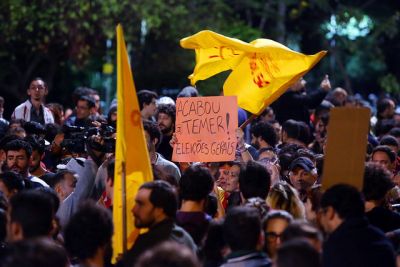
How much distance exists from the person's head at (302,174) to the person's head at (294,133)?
2930 mm

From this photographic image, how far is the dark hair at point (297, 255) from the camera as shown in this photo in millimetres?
5906

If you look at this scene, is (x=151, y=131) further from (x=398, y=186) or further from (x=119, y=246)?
(x=119, y=246)

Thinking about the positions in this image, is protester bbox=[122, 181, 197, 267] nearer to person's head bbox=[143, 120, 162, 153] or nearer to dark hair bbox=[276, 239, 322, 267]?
dark hair bbox=[276, 239, 322, 267]

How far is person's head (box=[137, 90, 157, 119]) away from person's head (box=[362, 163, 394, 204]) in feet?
16.9

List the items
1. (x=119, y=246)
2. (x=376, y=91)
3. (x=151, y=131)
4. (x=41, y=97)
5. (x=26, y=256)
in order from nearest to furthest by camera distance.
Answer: (x=26, y=256), (x=119, y=246), (x=151, y=131), (x=41, y=97), (x=376, y=91)

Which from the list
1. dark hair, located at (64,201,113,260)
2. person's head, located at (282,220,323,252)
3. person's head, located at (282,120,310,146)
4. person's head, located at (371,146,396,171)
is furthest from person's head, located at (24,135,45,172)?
person's head, located at (282,220,323,252)

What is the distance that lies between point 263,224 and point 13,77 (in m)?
21.0

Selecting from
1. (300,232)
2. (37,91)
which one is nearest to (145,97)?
(37,91)

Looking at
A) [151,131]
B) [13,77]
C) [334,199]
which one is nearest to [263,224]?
[334,199]

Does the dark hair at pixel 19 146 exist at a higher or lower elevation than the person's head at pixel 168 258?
higher

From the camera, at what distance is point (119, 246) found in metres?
7.91

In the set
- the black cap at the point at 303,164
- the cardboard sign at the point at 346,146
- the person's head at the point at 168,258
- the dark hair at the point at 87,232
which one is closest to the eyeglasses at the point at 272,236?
the cardboard sign at the point at 346,146

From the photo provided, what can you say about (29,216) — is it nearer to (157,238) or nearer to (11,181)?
(157,238)

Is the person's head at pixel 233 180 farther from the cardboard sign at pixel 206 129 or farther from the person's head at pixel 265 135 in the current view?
the person's head at pixel 265 135
